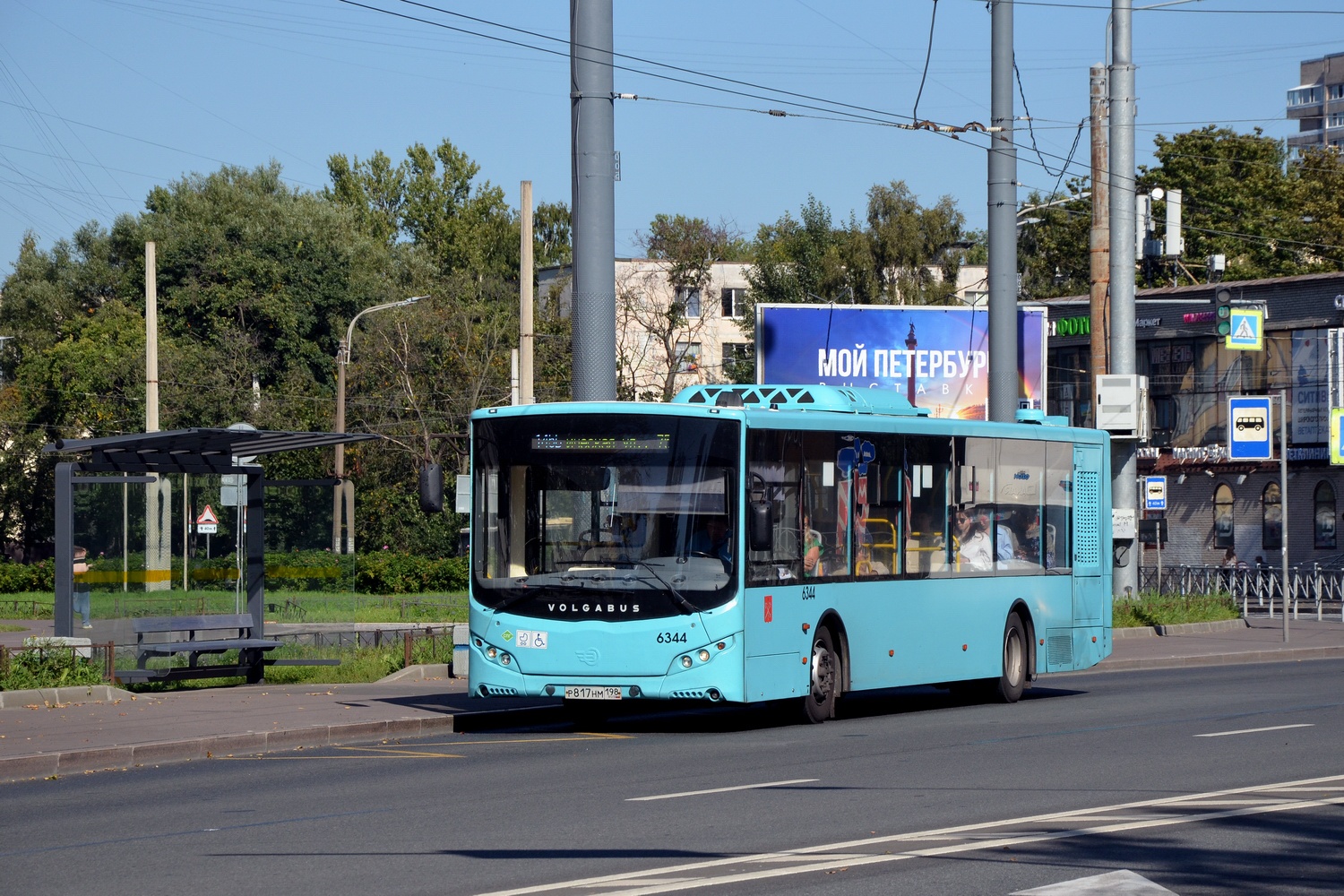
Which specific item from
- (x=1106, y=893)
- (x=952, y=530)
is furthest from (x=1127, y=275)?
(x=1106, y=893)

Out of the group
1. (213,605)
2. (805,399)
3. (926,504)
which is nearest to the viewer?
(805,399)

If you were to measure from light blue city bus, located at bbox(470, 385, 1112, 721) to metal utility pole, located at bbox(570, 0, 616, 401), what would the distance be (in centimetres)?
150

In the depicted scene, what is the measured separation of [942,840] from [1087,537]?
40.0 ft

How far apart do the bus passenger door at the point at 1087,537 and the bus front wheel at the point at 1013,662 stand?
3.96ft

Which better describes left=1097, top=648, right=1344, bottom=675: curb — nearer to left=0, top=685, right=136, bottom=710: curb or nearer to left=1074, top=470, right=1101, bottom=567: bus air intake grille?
left=1074, top=470, right=1101, bottom=567: bus air intake grille

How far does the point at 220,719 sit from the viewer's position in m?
16.2

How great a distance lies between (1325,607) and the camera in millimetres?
43094

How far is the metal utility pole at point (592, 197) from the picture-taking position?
Result: 1872 cm

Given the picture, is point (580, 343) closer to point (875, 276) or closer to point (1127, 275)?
point (1127, 275)

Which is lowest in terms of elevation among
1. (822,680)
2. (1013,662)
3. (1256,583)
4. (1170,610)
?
(1256,583)

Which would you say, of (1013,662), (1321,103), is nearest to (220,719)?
(1013,662)

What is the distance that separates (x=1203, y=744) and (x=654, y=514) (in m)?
4.99

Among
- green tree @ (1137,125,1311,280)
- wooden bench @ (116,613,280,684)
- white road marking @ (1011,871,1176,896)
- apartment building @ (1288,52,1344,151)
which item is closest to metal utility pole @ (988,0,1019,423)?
wooden bench @ (116,613,280,684)

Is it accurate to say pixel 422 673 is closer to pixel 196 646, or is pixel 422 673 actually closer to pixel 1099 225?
pixel 196 646
